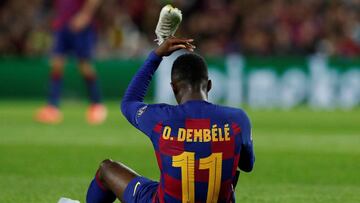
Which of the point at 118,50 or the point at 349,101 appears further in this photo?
the point at 118,50

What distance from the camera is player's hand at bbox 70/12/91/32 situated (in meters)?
14.1

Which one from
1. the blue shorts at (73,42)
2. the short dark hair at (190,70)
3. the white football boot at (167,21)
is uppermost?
the white football boot at (167,21)

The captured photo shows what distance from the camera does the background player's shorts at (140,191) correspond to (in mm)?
5645

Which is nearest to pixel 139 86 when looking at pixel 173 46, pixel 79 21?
pixel 173 46

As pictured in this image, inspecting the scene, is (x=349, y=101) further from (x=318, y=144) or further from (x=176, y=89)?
(x=176, y=89)

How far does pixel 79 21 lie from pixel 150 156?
4150 millimetres

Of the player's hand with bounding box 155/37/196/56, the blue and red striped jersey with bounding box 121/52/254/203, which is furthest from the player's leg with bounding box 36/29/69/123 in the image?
the blue and red striped jersey with bounding box 121/52/254/203

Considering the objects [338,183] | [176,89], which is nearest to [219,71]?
[338,183]

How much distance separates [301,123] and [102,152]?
16.5 feet

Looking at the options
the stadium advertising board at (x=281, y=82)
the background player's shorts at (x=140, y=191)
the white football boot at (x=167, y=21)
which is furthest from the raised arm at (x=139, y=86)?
the stadium advertising board at (x=281, y=82)

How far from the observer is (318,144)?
39.2 feet

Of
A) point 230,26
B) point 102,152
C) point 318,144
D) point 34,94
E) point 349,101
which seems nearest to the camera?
point 102,152

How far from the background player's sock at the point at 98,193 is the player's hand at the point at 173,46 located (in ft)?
3.27

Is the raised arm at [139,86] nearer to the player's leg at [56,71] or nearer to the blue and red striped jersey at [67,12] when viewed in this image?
the player's leg at [56,71]
